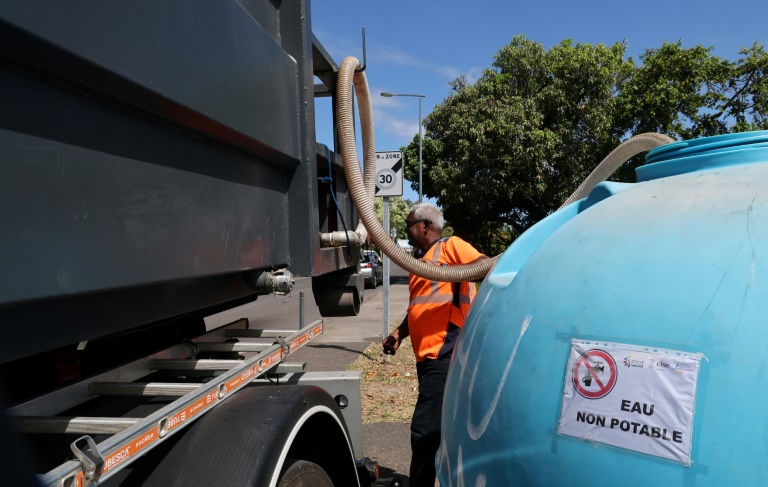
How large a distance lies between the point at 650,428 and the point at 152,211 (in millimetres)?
1224

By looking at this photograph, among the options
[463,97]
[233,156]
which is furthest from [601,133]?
[233,156]

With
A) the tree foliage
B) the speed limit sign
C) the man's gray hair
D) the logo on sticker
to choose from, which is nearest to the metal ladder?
the logo on sticker

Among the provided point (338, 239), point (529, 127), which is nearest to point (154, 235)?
point (338, 239)

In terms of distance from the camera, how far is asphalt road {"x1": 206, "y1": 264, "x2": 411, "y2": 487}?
502 cm

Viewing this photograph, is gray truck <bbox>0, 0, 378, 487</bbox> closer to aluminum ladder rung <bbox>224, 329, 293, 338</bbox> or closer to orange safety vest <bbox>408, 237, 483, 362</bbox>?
aluminum ladder rung <bbox>224, 329, 293, 338</bbox>

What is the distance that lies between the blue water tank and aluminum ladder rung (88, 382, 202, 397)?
0.99 m

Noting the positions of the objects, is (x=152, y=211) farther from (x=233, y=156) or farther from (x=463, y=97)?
(x=463, y=97)

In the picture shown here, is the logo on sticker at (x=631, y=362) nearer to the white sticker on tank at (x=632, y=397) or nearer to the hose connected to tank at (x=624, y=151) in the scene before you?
the white sticker on tank at (x=632, y=397)

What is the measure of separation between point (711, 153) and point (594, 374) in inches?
27.4

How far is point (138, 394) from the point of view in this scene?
195 cm

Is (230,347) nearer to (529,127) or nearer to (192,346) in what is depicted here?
(192,346)

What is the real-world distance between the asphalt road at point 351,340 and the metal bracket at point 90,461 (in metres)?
1.84

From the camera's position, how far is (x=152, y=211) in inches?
56.2

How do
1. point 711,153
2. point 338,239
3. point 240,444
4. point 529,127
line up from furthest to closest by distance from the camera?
point 529,127
point 338,239
point 240,444
point 711,153
